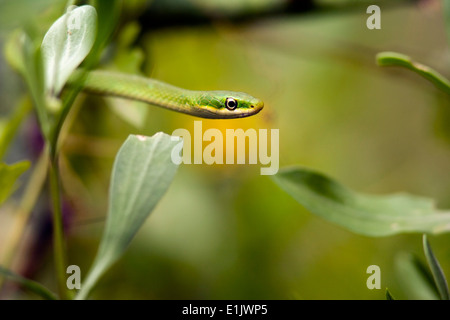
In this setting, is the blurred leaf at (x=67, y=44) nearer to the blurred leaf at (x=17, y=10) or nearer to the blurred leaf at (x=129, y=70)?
the blurred leaf at (x=17, y=10)

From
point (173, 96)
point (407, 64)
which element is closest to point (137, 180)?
point (173, 96)

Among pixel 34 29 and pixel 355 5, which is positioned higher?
pixel 355 5

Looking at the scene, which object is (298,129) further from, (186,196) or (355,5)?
(355,5)

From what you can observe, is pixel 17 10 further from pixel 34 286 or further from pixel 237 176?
pixel 237 176

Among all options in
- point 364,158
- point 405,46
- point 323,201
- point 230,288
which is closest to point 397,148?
point 364,158

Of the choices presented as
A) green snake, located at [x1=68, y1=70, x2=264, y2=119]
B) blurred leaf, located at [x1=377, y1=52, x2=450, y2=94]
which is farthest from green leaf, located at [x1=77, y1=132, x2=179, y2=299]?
blurred leaf, located at [x1=377, y1=52, x2=450, y2=94]

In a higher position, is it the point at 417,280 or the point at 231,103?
the point at 231,103
